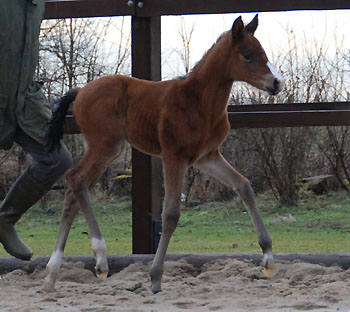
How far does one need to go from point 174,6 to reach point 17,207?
1.93 meters

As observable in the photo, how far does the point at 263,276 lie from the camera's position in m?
4.85

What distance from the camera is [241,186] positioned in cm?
467

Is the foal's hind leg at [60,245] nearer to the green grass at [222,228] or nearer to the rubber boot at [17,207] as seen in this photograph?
the rubber boot at [17,207]

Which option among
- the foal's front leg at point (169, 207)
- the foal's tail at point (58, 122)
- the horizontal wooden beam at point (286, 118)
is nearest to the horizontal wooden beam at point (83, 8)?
the foal's tail at point (58, 122)

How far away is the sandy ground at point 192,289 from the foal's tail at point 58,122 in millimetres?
920

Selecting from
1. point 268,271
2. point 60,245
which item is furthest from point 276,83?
point 60,245

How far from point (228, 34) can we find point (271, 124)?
4.11 ft

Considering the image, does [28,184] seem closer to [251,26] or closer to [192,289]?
[192,289]

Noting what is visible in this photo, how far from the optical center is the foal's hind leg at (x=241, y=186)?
4.50 m

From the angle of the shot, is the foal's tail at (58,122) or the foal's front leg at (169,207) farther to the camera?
the foal's tail at (58,122)

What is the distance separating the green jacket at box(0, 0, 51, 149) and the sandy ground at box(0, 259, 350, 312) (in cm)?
100

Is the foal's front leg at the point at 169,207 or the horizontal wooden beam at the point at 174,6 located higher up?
the horizontal wooden beam at the point at 174,6

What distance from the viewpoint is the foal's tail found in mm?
4891

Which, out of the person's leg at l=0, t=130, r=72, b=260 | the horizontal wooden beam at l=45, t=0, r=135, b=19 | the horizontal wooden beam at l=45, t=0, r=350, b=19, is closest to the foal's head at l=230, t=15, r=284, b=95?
the horizontal wooden beam at l=45, t=0, r=350, b=19
